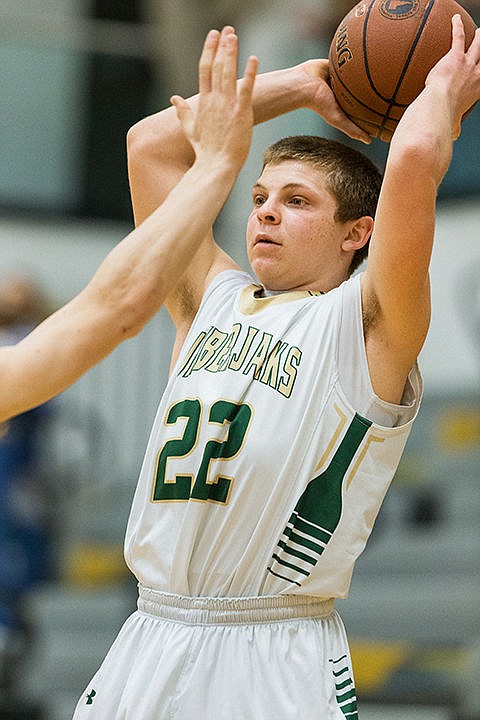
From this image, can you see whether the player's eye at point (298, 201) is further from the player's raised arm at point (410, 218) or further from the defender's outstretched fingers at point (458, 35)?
the defender's outstretched fingers at point (458, 35)

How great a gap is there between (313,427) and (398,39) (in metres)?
1.17

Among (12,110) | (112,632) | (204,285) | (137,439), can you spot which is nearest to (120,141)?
(12,110)

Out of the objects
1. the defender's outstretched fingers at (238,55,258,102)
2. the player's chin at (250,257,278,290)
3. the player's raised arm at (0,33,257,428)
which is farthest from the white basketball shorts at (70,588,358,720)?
the defender's outstretched fingers at (238,55,258,102)

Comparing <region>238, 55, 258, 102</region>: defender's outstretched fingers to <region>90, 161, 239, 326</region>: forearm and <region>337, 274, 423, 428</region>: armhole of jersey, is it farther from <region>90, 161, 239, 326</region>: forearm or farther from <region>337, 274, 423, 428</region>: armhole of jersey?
<region>337, 274, 423, 428</region>: armhole of jersey

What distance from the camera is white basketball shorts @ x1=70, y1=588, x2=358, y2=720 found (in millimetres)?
3473

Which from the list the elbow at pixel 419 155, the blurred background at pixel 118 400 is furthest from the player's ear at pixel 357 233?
the blurred background at pixel 118 400

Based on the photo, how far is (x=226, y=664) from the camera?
3529 mm

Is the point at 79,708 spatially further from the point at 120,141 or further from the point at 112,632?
the point at 120,141

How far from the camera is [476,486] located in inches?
377

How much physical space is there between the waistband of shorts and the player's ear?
1.08 meters

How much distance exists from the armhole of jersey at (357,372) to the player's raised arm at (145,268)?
587mm

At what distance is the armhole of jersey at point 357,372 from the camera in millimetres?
3590

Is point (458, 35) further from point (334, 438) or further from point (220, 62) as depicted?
point (334, 438)

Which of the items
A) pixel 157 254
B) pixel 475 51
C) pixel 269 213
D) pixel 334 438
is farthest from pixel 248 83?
pixel 334 438
